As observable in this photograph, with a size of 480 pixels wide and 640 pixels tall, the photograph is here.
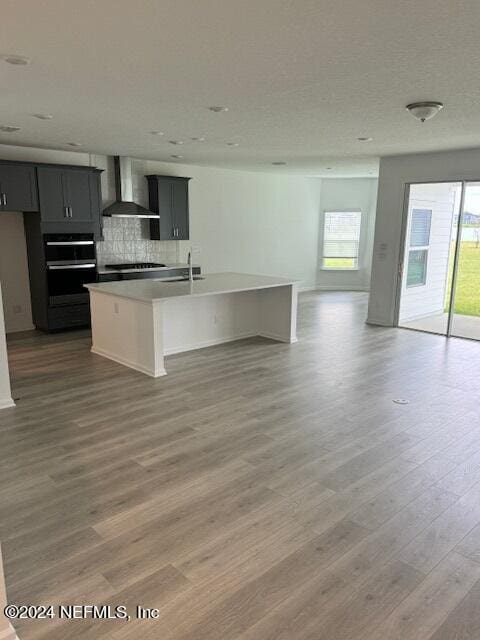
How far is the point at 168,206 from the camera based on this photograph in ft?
25.8

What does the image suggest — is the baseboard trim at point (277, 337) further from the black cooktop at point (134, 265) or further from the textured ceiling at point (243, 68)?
the textured ceiling at point (243, 68)

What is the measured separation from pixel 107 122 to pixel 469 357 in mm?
4957

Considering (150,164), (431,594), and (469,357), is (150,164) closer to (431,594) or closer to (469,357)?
(469,357)

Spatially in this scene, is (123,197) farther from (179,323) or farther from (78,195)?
(179,323)

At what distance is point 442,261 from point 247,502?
6.56m

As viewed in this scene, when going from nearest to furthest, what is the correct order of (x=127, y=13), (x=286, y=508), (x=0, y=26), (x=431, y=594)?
(x=431, y=594), (x=127, y=13), (x=0, y=26), (x=286, y=508)

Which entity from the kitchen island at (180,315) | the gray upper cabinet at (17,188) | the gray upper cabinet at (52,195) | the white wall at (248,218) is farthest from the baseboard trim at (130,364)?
the white wall at (248,218)

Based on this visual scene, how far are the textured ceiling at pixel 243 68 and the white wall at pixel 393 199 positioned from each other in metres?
1.01

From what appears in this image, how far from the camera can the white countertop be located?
16.3ft

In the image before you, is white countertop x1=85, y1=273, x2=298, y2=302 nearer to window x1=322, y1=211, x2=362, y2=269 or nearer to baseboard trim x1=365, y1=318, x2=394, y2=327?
baseboard trim x1=365, y1=318, x2=394, y2=327

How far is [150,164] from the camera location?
784 centimetres

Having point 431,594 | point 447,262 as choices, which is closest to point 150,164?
point 447,262

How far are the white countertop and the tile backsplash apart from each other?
1831mm

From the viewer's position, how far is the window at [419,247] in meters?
7.26
